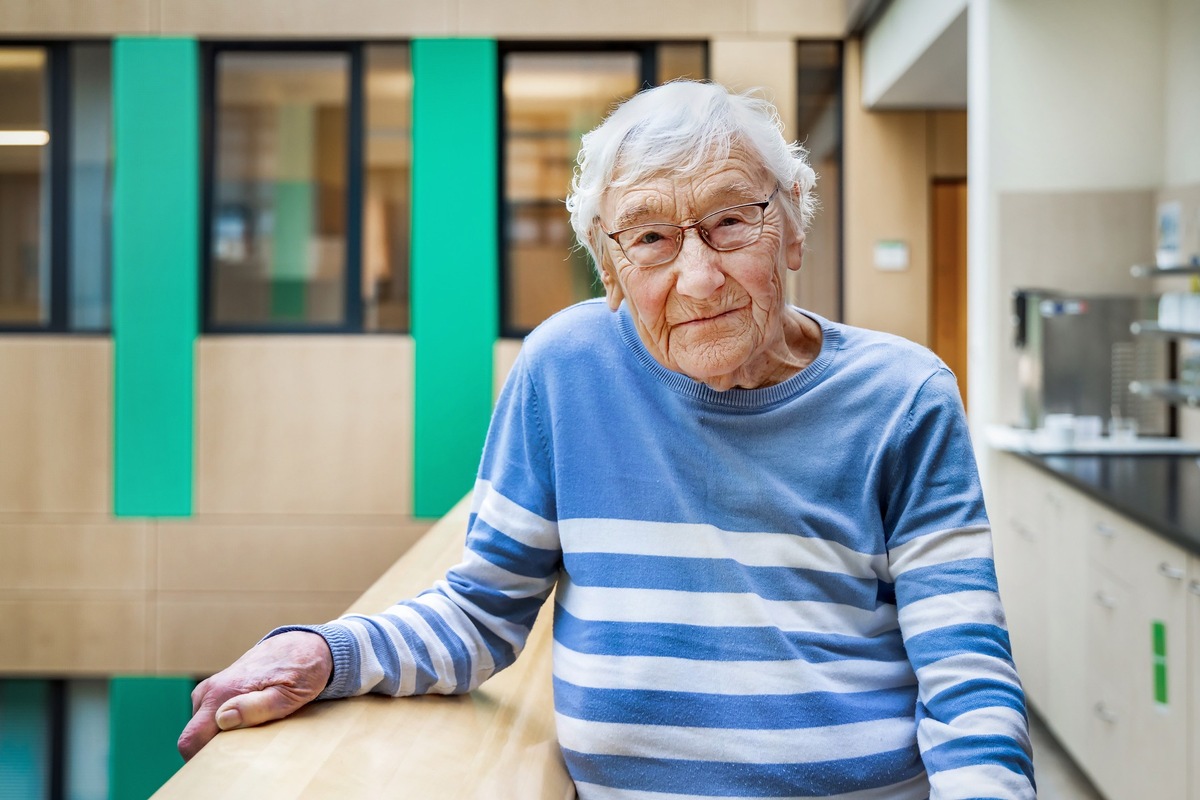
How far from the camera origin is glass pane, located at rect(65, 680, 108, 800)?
221 inches

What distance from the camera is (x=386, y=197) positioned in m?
5.80

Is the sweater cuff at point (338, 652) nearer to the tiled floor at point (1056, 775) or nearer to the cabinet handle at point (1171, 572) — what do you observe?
the cabinet handle at point (1171, 572)

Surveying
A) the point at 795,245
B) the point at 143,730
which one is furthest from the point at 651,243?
the point at 143,730

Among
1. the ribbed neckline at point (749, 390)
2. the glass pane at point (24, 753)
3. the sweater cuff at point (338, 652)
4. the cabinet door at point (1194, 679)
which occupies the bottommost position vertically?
the glass pane at point (24, 753)

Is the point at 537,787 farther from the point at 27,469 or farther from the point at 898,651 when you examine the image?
the point at 27,469

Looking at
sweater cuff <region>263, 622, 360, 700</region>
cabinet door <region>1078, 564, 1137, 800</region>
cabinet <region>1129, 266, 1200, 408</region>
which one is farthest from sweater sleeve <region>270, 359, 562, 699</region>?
cabinet <region>1129, 266, 1200, 408</region>

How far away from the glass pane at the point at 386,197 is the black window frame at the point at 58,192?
1.38 metres

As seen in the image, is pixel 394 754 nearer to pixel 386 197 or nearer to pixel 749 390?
pixel 749 390

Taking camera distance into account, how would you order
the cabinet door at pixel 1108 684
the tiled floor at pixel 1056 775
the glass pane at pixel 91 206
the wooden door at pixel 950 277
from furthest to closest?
the wooden door at pixel 950 277, the glass pane at pixel 91 206, the tiled floor at pixel 1056 775, the cabinet door at pixel 1108 684

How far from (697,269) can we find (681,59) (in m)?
4.81

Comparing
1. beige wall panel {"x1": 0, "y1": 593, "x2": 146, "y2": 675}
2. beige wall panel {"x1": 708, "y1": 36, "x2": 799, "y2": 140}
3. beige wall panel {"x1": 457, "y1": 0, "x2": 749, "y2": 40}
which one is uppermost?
beige wall panel {"x1": 457, "y1": 0, "x2": 749, "y2": 40}

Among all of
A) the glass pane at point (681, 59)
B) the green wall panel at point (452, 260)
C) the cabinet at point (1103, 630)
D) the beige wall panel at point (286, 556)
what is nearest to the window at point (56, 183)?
the beige wall panel at point (286, 556)

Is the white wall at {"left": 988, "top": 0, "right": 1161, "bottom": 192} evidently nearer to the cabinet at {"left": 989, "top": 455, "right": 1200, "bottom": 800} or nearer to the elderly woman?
the cabinet at {"left": 989, "top": 455, "right": 1200, "bottom": 800}

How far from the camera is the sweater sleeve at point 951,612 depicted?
3.62 feet
